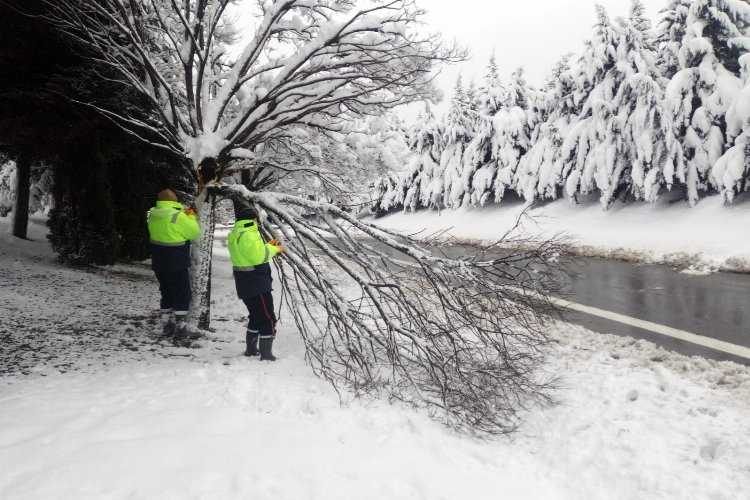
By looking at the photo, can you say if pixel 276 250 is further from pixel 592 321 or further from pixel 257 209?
pixel 592 321

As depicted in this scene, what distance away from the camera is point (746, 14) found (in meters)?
16.0

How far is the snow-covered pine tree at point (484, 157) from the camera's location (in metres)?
27.8

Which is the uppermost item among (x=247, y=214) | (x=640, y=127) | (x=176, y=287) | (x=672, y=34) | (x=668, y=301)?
(x=672, y=34)

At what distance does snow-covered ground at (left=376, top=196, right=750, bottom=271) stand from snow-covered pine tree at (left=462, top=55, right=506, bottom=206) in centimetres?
470

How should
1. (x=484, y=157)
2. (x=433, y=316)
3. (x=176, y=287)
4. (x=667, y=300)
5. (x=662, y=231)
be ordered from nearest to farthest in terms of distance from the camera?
(x=433, y=316), (x=176, y=287), (x=667, y=300), (x=662, y=231), (x=484, y=157)

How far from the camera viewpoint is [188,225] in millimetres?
4934

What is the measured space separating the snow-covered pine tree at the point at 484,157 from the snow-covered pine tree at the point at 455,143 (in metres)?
1.32

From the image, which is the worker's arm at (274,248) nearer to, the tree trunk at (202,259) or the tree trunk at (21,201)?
the tree trunk at (202,259)

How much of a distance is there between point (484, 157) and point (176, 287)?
2563 cm

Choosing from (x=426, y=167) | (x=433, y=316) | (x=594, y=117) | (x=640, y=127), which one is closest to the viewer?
(x=433, y=316)

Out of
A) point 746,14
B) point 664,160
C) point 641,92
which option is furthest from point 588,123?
point 746,14

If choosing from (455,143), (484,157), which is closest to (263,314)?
(484,157)

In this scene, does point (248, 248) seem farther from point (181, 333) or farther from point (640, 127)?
point (640, 127)

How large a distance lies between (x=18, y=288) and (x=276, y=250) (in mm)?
4531
